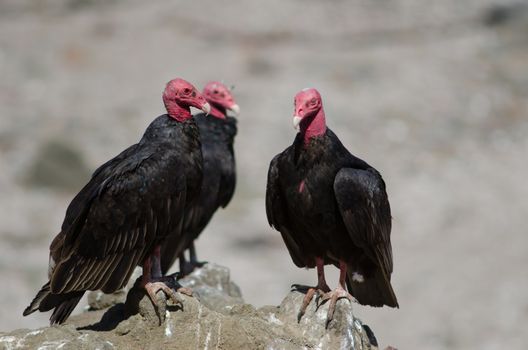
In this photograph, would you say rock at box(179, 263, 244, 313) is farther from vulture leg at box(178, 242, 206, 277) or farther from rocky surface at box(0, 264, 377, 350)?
rocky surface at box(0, 264, 377, 350)

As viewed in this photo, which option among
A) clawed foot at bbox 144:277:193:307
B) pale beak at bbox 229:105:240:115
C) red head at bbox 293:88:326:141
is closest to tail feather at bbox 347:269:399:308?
red head at bbox 293:88:326:141

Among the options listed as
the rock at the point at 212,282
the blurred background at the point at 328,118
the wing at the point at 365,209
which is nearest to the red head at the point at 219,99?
the rock at the point at 212,282

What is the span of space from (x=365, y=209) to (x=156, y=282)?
5.19ft

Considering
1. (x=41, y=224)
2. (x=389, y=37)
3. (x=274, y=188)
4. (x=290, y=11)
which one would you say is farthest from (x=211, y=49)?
(x=274, y=188)

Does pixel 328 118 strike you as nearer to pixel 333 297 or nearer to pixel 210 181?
pixel 210 181

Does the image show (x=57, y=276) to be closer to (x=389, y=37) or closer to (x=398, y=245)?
(x=398, y=245)

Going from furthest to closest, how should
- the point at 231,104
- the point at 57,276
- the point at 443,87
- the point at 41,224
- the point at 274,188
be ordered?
the point at 443,87 → the point at 41,224 → the point at 231,104 → the point at 274,188 → the point at 57,276

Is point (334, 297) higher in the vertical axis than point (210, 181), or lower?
lower

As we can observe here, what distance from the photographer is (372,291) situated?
24.7 feet

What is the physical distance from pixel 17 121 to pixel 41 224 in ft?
14.5

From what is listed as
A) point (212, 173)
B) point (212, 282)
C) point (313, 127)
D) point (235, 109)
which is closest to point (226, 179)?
point (212, 173)

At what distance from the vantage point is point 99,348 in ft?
20.4

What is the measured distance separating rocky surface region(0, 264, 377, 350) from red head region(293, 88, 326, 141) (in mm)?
1198

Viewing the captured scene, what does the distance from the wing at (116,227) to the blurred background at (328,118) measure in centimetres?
941
